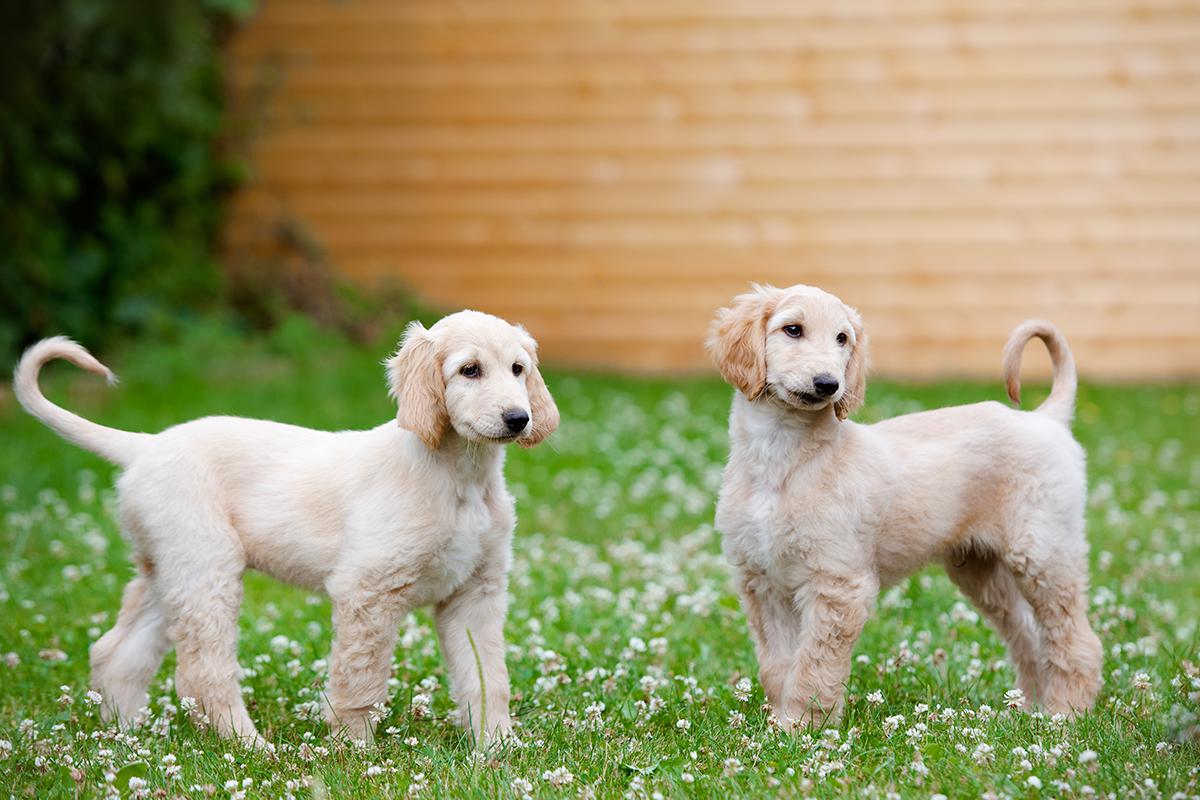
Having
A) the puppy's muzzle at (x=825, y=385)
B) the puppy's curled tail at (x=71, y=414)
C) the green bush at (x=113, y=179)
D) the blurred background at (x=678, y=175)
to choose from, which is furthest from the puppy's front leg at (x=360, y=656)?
the blurred background at (x=678, y=175)

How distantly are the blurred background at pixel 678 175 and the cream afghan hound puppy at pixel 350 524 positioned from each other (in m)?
8.69

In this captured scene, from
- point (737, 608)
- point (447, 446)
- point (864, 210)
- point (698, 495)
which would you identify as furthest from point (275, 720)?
point (864, 210)

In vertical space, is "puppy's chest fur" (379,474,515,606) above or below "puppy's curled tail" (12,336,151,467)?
below

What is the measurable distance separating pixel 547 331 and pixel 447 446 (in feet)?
30.6

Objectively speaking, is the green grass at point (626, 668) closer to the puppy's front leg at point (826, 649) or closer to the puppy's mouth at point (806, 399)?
the puppy's front leg at point (826, 649)

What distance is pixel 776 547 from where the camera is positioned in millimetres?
4449

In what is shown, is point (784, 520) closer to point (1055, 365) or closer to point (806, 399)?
point (806, 399)

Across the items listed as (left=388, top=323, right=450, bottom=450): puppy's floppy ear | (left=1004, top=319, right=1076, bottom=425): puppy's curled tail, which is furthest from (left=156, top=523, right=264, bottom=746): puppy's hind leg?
(left=1004, top=319, right=1076, bottom=425): puppy's curled tail

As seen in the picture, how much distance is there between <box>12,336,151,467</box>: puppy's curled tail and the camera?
180 inches

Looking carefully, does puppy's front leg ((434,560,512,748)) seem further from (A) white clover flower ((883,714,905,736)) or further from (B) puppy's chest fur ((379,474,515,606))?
(A) white clover flower ((883,714,905,736))

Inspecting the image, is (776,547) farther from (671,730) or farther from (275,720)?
(275,720)

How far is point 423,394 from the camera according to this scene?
4273 mm

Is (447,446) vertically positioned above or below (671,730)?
above

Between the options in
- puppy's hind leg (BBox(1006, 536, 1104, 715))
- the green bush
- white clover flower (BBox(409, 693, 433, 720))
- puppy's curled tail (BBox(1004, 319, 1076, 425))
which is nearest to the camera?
white clover flower (BBox(409, 693, 433, 720))
